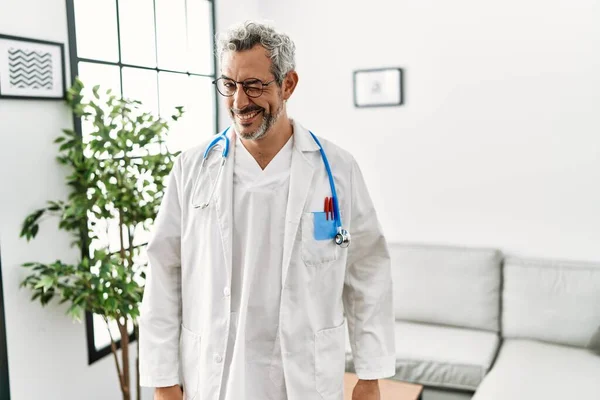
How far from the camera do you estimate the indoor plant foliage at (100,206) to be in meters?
2.17

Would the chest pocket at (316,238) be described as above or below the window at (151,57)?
below

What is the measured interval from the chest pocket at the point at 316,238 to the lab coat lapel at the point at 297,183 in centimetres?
3

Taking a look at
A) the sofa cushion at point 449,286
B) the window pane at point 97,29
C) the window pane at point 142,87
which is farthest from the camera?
the sofa cushion at point 449,286

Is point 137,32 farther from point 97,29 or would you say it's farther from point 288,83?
point 288,83

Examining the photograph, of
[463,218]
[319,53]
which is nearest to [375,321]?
[463,218]

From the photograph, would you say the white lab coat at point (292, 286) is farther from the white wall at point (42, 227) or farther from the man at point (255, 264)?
the white wall at point (42, 227)

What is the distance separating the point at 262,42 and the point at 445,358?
76.4 inches

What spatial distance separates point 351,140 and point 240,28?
2295 mm

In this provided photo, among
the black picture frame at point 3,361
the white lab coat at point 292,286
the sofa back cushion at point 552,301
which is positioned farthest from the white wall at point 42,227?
the sofa back cushion at point 552,301

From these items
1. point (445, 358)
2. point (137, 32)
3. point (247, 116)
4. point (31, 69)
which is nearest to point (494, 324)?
point (445, 358)

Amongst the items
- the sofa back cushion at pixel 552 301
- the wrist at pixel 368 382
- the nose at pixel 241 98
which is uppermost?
the nose at pixel 241 98

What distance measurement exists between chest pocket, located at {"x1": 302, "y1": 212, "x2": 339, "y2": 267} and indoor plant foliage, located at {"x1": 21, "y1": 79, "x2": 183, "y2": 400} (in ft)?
3.35

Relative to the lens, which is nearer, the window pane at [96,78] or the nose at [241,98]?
the nose at [241,98]

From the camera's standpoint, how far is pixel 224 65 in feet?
4.62
